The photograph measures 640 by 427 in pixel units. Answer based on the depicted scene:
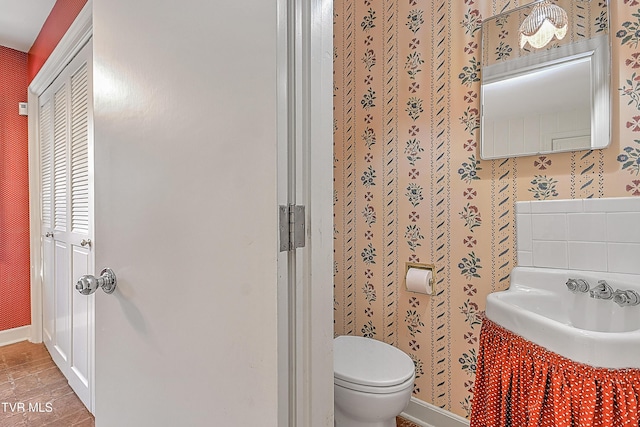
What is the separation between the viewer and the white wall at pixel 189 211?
60cm

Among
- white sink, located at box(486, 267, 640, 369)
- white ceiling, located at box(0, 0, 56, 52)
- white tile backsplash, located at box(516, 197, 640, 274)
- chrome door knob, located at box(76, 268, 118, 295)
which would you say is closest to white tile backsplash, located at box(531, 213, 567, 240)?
white tile backsplash, located at box(516, 197, 640, 274)

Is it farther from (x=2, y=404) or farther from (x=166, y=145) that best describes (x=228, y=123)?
(x=2, y=404)

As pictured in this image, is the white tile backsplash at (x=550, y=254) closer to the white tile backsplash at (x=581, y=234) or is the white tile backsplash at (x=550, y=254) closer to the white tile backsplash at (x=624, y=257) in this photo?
the white tile backsplash at (x=581, y=234)

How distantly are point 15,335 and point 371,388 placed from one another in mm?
3343

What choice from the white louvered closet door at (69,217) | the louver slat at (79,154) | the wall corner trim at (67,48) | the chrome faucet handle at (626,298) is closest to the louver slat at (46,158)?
the white louvered closet door at (69,217)

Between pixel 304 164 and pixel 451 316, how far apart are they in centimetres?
132

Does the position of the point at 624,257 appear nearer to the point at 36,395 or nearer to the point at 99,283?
the point at 99,283

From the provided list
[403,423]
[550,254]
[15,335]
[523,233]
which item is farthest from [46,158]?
[550,254]

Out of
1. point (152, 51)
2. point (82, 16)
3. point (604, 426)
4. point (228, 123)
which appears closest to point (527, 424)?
point (604, 426)

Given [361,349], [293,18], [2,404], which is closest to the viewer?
[293,18]

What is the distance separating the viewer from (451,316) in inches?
64.0

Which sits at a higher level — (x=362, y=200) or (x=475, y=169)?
(x=475, y=169)

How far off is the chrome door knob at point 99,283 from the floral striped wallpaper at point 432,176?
1345 mm

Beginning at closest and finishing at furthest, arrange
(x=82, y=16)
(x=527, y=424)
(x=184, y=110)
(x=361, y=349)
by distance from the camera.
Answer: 1. (x=184, y=110)
2. (x=527, y=424)
3. (x=361, y=349)
4. (x=82, y=16)
